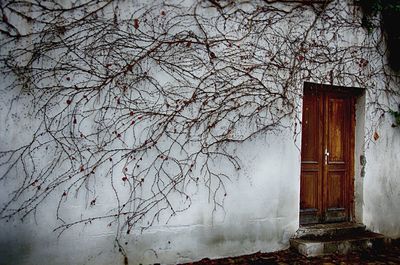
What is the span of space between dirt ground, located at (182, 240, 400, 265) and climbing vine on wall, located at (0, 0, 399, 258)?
70 cm

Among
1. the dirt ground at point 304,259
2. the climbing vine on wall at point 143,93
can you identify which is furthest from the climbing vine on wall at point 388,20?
the dirt ground at point 304,259

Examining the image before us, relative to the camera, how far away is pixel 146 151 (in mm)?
3979

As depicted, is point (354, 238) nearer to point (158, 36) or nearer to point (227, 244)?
point (227, 244)

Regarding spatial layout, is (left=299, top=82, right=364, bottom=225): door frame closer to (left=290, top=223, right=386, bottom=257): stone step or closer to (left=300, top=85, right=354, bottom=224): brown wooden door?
(left=300, top=85, right=354, bottom=224): brown wooden door

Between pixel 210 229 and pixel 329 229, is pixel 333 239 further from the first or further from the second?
pixel 210 229

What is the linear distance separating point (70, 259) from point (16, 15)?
8.37 feet

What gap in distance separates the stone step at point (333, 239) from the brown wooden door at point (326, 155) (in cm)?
22

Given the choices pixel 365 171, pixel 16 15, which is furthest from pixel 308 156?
pixel 16 15

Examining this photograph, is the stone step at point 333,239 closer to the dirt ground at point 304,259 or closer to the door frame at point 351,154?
the dirt ground at point 304,259

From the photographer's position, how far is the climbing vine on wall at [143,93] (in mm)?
3555

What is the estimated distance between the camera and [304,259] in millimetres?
4375

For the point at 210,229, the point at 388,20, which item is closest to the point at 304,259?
the point at 210,229

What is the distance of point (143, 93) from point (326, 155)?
9.31 feet

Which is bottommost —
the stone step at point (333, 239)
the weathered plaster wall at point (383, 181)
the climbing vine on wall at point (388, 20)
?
the stone step at point (333, 239)
